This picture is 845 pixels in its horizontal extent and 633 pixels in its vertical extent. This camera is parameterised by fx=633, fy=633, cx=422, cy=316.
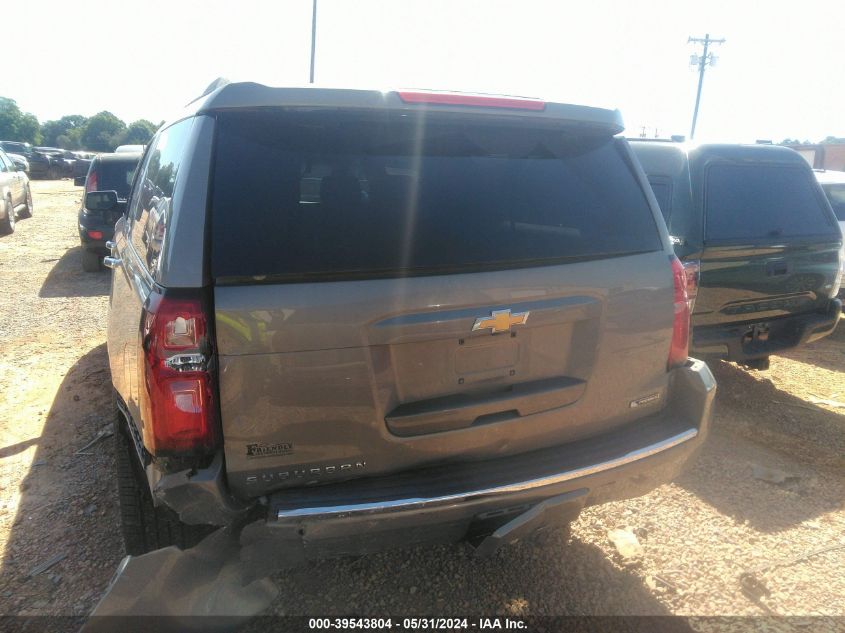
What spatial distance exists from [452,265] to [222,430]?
931mm

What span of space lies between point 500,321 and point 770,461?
2826mm

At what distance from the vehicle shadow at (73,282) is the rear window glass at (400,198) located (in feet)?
24.7

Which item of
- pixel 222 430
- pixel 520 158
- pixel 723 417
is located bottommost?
pixel 723 417

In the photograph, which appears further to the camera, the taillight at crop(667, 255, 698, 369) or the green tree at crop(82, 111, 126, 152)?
the green tree at crop(82, 111, 126, 152)

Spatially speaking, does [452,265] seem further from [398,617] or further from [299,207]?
[398,617]

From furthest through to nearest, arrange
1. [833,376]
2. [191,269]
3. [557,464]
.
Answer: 1. [833,376]
2. [557,464]
3. [191,269]

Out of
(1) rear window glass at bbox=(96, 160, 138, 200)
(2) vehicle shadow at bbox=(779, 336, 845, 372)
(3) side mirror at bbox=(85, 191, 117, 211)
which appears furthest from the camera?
(1) rear window glass at bbox=(96, 160, 138, 200)

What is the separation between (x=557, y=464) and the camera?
240cm

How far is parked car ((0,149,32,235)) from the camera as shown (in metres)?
13.2

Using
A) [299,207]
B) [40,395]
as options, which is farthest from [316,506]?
[40,395]

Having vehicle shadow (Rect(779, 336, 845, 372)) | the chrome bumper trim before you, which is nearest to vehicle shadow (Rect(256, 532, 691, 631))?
the chrome bumper trim

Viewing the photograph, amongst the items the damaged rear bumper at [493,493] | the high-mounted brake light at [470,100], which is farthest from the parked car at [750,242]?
the high-mounted brake light at [470,100]

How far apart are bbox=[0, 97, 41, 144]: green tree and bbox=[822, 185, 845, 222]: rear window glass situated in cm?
9471

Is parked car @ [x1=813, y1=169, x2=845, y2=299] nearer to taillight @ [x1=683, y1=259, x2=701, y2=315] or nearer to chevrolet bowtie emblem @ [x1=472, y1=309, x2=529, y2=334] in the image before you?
taillight @ [x1=683, y1=259, x2=701, y2=315]
